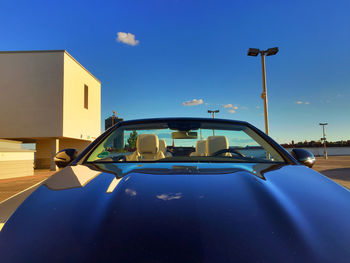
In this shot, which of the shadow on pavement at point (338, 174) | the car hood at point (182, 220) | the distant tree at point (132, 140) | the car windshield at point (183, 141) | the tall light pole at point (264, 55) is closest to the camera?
the car hood at point (182, 220)

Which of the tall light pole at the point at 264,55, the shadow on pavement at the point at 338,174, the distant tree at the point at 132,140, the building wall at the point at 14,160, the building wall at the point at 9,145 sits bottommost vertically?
the shadow on pavement at the point at 338,174

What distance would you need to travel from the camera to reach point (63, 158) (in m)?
2.15

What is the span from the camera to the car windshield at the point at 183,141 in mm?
2414

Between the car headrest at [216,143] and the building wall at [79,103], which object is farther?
the building wall at [79,103]

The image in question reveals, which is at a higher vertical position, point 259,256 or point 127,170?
point 127,170

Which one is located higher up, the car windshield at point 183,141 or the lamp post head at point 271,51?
the lamp post head at point 271,51

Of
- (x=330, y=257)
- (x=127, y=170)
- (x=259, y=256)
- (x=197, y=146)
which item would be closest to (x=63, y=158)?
(x=127, y=170)

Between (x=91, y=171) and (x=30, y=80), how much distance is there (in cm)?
2654

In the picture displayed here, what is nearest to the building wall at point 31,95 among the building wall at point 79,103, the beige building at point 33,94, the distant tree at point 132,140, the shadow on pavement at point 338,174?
the beige building at point 33,94

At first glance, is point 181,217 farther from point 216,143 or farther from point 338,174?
point 338,174

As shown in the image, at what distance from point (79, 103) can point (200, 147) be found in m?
27.4

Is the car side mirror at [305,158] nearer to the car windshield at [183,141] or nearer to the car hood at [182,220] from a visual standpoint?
the car windshield at [183,141]

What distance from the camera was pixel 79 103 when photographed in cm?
2769

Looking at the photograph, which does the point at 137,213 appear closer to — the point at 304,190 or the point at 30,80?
the point at 304,190
